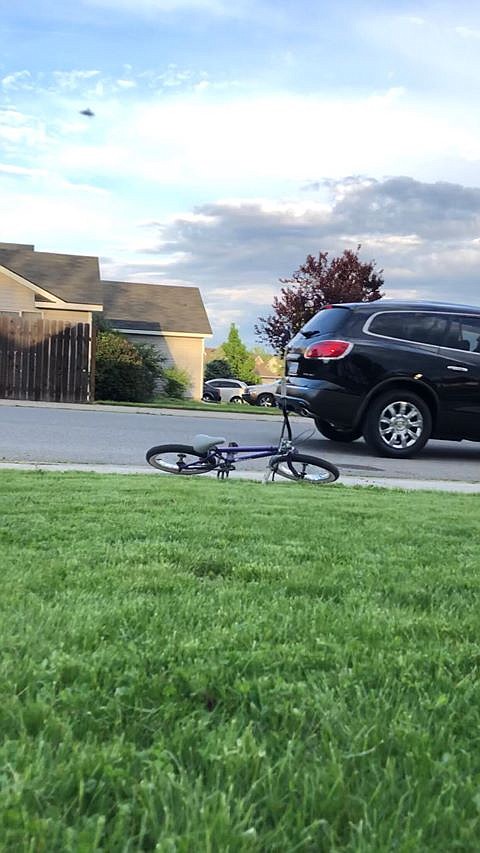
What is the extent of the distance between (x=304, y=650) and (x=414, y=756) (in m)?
0.63

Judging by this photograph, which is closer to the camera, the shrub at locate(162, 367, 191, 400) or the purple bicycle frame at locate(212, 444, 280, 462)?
the purple bicycle frame at locate(212, 444, 280, 462)

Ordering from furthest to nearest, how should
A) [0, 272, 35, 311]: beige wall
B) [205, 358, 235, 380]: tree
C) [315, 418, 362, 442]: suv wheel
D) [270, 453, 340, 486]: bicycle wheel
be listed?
[205, 358, 235, 380]: tree, [0, 272, 35, 311]: beige wall, [315, 418, 362, 442]: suv wheel, [270, 453, 340, 486]: bicycle wheel

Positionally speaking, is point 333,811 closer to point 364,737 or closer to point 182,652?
point 364,737

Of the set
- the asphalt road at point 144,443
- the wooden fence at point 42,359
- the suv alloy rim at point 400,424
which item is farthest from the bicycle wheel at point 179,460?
the wooden fence at point 42,359

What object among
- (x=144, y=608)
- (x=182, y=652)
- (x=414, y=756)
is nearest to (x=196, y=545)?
(x=144, y=608)

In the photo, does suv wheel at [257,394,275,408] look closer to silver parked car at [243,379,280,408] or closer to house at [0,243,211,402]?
silver parked car at [243,379,280,408]

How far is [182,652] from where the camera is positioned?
89.4 inches

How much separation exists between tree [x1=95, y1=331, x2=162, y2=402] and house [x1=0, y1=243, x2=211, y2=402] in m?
1.13

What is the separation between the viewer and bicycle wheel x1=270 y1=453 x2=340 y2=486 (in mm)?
7367

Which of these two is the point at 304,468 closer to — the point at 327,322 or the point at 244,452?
the point at 244,452

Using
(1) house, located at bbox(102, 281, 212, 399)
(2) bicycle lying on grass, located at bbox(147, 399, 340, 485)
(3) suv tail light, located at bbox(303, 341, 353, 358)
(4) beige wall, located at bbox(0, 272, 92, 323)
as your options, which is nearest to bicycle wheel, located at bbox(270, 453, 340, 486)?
(2) bicycle lying on grass, located at bbox(147, 399, 340, 485)

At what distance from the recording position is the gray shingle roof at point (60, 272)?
25.5 meters

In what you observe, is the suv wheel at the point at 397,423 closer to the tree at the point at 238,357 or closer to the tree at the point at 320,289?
the tree at the point at 320,289

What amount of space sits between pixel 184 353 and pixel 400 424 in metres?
20.7
